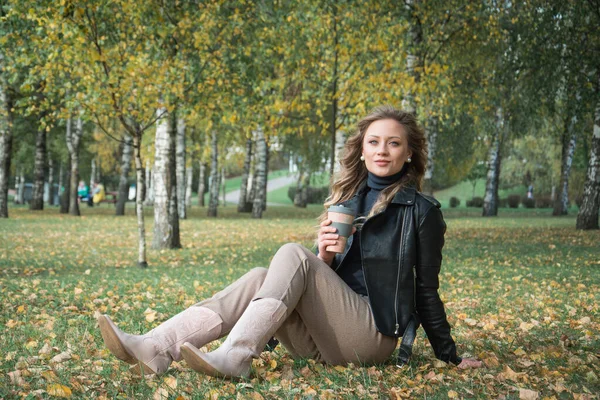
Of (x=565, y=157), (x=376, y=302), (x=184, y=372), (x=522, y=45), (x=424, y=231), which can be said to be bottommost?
(x=184, y=372)

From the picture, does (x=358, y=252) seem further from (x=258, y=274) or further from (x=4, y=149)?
(x=4, y=149)

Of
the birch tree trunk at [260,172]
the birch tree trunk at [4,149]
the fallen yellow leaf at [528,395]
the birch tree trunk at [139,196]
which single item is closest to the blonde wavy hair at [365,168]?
the fallen yellow leaf at [528,395]

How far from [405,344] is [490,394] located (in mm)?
546

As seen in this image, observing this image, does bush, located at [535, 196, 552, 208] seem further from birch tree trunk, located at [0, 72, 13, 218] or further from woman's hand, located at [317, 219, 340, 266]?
woman's hand, located at [317, 219, 340, 266]

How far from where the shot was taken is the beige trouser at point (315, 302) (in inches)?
150

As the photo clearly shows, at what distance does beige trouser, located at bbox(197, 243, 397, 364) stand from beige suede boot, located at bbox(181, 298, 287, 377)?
9 cm

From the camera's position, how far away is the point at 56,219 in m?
24.1

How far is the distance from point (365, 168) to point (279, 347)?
1548 mm

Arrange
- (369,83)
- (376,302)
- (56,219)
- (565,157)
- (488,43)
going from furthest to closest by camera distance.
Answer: (565,157)
(56,219)
(488,43)
(369,83)
(376,302)

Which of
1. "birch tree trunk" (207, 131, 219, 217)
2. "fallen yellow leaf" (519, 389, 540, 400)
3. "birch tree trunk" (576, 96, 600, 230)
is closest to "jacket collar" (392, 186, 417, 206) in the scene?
"fallen yellow leaf" (519, 389, 540, 400)

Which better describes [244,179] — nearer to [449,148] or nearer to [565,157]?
[449,148]

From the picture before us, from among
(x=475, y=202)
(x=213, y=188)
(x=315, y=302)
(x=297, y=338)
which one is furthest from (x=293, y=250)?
(x=475, y=202)

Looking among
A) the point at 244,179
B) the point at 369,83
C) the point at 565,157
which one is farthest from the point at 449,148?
the point at 369,83

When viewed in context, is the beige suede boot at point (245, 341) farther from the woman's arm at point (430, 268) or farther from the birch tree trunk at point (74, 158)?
the birch tree trunk at point (74, 158)
